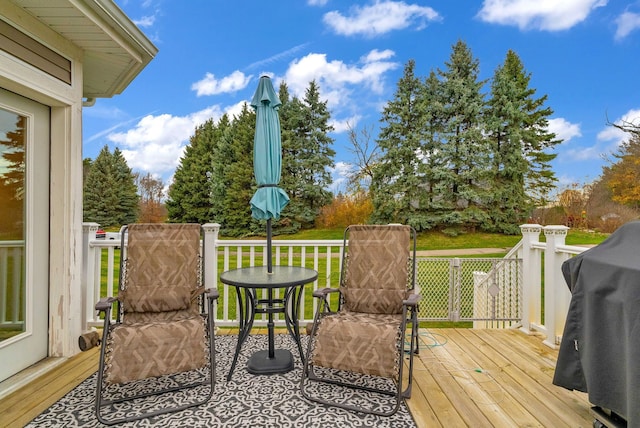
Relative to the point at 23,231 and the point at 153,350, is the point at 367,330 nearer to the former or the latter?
the point at 153,350

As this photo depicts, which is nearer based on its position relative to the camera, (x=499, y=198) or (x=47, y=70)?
(x=47, y=70)

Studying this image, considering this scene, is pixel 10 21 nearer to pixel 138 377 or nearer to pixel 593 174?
pixel 138 377

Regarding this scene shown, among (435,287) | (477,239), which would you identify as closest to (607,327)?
(435,287)

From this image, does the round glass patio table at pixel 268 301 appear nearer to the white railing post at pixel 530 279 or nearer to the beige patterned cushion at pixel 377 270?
the beige patterned cushion at pixel 377 270

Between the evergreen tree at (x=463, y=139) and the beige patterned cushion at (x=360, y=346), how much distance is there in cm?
1315

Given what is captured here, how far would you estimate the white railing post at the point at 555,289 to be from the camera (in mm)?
3576

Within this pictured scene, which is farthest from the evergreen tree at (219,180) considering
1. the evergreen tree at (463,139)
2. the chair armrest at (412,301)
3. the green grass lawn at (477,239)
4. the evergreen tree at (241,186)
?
the chair armrest at (412,301)

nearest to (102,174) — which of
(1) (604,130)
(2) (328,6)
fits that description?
(2) (328,6)

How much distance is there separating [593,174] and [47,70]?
58.6 feet

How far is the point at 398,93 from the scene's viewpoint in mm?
15289

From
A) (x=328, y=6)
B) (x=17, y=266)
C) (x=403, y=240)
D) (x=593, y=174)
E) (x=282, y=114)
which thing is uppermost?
(x=328, y=6)

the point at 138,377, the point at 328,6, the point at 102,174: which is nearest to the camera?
the point at 138,377

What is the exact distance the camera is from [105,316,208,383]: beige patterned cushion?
7.82ft

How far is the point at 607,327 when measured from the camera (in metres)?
1.90
